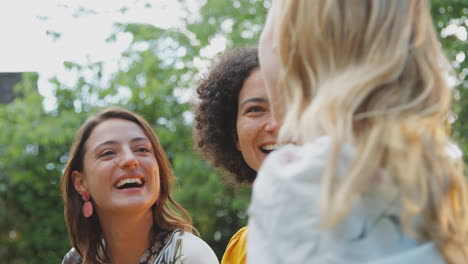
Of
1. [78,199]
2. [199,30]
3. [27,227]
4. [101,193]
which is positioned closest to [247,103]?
[101,193]

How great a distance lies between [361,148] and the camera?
1.38 metres

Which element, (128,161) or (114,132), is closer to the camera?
(128,161)

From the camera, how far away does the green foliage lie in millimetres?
7906

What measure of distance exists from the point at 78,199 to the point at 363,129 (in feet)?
8.34

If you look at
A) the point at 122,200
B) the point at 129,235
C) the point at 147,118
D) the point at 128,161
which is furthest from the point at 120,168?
the point at 147,118

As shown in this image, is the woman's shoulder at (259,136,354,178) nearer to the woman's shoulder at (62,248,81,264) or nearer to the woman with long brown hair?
the woman with long brown hair

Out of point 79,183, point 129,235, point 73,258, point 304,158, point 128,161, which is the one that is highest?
point 304,158

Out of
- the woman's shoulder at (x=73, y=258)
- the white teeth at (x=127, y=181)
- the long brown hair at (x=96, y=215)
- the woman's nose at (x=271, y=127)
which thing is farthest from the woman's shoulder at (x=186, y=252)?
the woman's nose at (x=271, y=127)

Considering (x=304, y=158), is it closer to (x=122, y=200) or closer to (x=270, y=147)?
(x=270, y=147)

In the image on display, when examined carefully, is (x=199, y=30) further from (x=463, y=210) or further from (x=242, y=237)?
(x=463, y=210)

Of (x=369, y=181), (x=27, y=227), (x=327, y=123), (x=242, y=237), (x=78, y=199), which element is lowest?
(x=27, y=227)

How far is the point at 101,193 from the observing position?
340cm

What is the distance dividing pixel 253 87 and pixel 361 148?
1.85m

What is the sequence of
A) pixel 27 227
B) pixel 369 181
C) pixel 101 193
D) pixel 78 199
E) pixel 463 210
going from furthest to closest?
pixel 27 227 < pixel 78 199 < pixel 101 193 < pixel 463 210 < pixel 369 181
